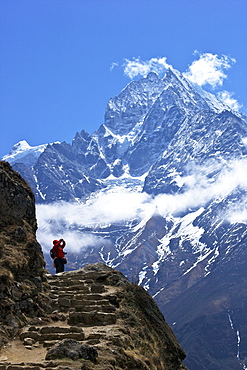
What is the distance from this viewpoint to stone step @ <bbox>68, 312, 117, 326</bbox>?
21250 millimetres

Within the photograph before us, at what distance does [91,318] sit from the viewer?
69.9 ft

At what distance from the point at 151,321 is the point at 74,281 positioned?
425 centimetres

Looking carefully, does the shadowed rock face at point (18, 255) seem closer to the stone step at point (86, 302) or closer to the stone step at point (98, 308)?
the stone step at point (86, 302)

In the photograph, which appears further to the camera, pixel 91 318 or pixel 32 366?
pixel 91 318

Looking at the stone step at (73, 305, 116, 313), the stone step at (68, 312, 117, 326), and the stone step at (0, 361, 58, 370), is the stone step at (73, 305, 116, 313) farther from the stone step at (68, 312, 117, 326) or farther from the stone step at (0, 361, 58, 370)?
the stone step at (0, 361, 58, 370)

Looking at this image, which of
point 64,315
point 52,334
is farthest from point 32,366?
point 64,315

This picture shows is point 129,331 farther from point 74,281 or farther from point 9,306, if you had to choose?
point 74,281

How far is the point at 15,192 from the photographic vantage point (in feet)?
81.8

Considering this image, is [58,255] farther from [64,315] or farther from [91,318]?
[91,318]

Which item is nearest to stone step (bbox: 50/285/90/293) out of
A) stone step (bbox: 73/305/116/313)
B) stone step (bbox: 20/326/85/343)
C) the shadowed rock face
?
the shadowed rock face

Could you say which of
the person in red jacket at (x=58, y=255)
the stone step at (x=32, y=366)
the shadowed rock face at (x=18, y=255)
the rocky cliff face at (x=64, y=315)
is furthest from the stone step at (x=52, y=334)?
the person in red jacket at (x=58, y=255)

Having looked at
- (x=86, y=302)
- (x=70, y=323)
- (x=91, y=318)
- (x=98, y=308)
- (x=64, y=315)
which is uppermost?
(x=86, y=302)

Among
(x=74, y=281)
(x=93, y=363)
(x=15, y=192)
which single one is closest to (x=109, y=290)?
(x=74, y=281)

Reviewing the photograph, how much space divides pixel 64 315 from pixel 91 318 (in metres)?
1.33
